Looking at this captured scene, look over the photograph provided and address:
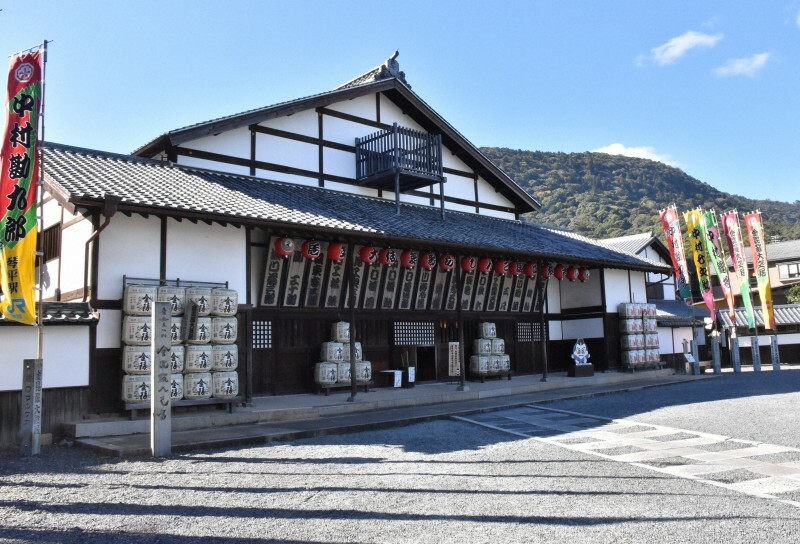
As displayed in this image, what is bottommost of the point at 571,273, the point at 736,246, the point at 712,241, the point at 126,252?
the point at 126,252

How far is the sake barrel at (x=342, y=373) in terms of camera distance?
15.1 meters

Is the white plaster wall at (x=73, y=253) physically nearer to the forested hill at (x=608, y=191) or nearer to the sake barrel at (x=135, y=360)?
the sake barrel at (x=135, y=360)

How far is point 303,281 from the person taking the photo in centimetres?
1505

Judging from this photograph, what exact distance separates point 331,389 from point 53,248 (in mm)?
6805

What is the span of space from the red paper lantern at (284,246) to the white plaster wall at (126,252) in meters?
2.44

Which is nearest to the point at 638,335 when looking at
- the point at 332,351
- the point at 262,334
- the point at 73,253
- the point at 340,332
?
the point at 340,332

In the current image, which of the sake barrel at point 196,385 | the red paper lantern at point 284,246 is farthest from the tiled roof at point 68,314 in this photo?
the red paper lantern at point 284,246

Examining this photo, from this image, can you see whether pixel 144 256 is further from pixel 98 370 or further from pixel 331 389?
pixel 331 389

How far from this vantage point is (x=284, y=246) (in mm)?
13211

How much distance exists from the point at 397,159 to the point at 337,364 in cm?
560

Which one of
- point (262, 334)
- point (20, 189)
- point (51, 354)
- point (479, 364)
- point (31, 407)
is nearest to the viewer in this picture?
point (31, 407)

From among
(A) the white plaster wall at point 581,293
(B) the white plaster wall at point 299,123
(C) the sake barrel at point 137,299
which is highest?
(B) the white plaster wall at point 299,123

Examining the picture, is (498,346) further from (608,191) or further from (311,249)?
(608,191)

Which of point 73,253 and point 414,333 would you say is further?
point 414,333
